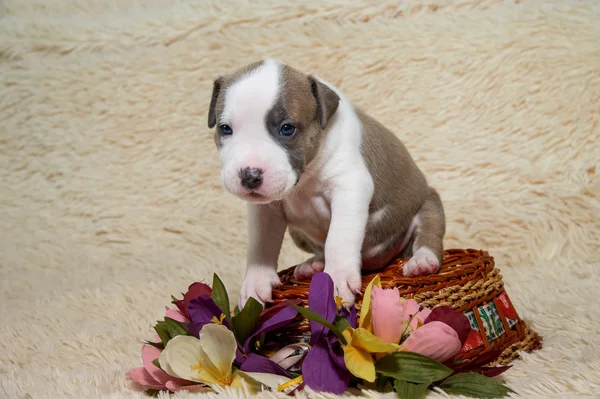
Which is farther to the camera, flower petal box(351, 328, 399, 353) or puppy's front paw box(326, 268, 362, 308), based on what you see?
puppy's front paw box(326, 268, 362, 308)

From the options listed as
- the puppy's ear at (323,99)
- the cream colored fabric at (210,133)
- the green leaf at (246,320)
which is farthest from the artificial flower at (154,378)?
→ the cream colored fabric at (210,133)

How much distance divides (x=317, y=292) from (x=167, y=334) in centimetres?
55

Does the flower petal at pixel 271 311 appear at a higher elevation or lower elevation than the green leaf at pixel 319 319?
lower

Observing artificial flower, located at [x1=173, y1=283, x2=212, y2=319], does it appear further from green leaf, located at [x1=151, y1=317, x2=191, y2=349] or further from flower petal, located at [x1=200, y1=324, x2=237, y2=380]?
flower petal, located at [x1=200, y1=324, x2=237, y2=380]

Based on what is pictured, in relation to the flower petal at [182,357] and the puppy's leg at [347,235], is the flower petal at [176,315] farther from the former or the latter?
the puppy's leg at [347,235]

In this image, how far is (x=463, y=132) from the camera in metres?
4.50

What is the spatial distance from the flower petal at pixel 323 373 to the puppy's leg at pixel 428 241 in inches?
19.9

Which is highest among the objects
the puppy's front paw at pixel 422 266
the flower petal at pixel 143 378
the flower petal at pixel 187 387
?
the puppy's front paw at pixel 422 266

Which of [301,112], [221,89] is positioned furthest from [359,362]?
[221,89]

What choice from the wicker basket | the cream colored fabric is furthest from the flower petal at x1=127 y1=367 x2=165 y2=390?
the cream colored fabric

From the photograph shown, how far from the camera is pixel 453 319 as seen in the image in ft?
7.36

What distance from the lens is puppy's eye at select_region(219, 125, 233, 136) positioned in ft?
8.02

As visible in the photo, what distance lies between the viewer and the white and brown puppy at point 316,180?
7.78 ft

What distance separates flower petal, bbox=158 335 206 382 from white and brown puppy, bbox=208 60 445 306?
342mm
